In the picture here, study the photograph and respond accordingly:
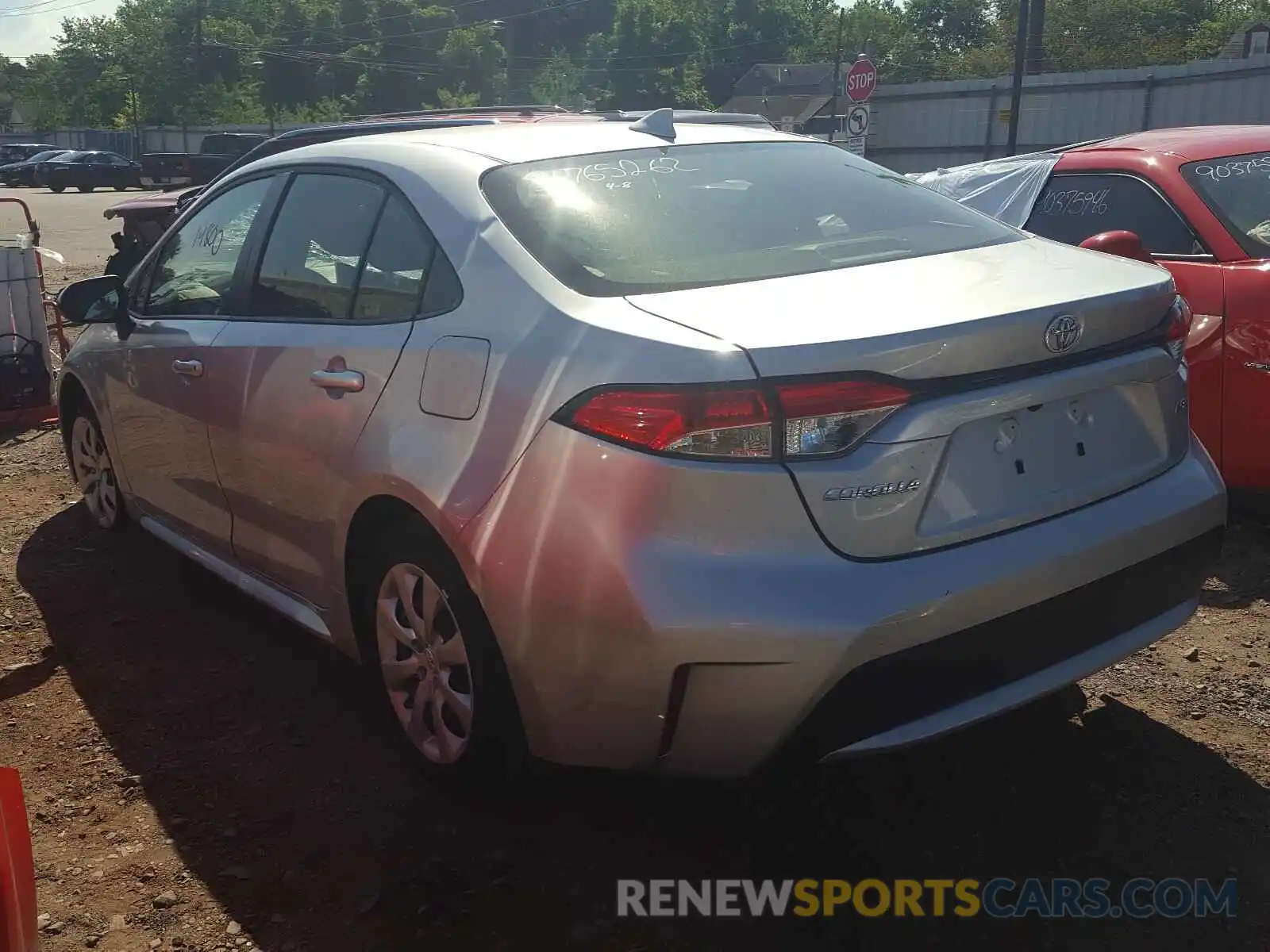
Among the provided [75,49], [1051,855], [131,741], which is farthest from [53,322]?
[75,49]

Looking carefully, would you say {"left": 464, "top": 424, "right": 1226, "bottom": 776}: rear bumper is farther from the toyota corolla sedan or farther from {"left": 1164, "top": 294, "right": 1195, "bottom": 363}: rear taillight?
{"left": 1164, "top": 294, "right": 1195, "bottom": 363}: rear taillight

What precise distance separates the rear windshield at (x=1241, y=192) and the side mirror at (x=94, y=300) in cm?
418

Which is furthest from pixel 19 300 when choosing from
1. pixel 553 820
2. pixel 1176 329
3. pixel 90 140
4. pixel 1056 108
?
pixel 90 140

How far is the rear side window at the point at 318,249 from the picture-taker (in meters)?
3.16

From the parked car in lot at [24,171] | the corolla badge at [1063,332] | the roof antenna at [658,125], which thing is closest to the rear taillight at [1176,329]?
the corolla badge at [1063,332]

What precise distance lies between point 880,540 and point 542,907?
1.08m

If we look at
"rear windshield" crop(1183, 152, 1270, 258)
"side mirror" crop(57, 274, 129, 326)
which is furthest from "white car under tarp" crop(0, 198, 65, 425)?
"rear windshield" crop(1183, 152, 1270, 258)

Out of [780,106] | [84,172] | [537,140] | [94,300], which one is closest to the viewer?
[537,140]

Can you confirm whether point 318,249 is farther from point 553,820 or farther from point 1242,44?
point 1242,44

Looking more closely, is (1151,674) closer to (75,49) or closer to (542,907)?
(542,907)

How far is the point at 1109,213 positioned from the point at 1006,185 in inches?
34.2

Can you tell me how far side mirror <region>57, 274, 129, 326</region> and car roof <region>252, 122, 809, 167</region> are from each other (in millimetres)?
1105

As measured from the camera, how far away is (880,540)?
226cm

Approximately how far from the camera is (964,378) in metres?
2.33
